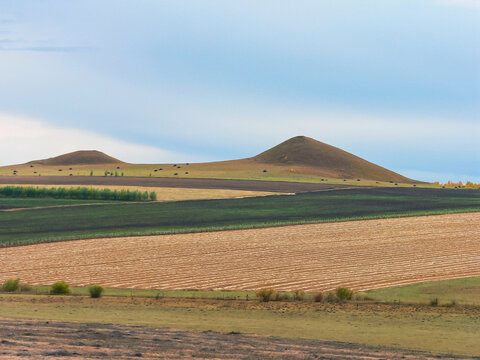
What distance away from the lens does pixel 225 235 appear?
5409cm

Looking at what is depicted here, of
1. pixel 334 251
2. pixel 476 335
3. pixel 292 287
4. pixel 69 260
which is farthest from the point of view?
pixel 334 251

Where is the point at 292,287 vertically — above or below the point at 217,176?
below

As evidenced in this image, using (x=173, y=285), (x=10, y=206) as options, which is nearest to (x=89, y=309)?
(x=173, y=285)

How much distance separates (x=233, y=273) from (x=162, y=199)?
56364 millimetres

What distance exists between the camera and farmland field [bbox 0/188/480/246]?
57.8 meters

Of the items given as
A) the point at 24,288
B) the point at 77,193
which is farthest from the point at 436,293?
the point at 77,193

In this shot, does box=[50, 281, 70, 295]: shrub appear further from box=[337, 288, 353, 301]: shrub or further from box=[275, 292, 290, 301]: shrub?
box=[337, 288, 353, 301]: shrub

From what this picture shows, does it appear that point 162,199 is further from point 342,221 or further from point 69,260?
point 69,260

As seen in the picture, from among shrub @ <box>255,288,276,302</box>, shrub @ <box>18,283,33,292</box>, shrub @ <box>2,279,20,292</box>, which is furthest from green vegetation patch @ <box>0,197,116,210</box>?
shrub @ <box>255,288,276,302</box>

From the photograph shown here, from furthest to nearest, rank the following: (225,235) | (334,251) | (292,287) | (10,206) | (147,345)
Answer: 1. (10,206)
2. (225,235)
3. (334,251)
4. (292,287)
5. (147,345)

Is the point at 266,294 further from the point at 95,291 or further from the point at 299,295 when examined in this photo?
the point at 95,291

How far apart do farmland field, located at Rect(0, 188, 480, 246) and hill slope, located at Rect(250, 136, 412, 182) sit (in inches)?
3104

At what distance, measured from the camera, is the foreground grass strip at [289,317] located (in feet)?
70.8

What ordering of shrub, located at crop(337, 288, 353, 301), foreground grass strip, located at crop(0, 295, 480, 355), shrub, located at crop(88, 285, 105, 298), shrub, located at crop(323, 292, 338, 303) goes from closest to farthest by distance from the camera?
Answer: foreground grass strip, located at crop(0, 295, 480, 355) → shrub, located at crop(323, 292, 338, 303) → shrub, located at crop(337, 288, 353, 301) → shrub, located at crop(88, 285, 105, 298)
